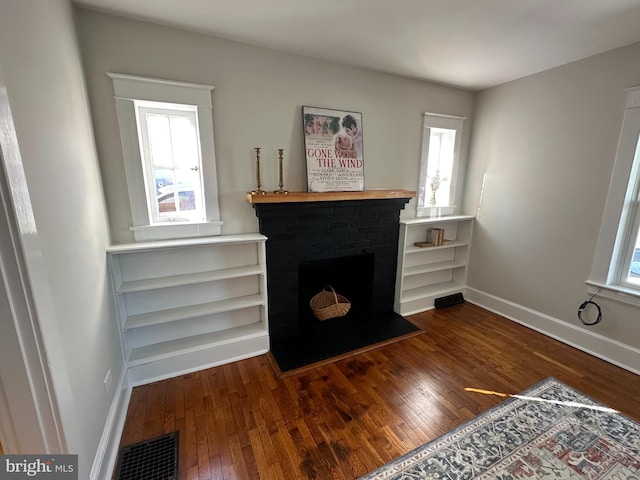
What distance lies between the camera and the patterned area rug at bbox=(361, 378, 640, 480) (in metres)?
1.45

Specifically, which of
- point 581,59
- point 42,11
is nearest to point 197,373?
point 42,11

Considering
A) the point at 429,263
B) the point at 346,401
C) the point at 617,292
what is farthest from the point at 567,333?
the point at 346,401

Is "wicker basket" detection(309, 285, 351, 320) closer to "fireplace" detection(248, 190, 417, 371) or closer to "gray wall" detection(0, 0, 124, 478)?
"fireplace" detection(248, 190, 417, 371)

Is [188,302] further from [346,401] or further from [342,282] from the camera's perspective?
[342,282]

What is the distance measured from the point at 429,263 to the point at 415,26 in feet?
8.19

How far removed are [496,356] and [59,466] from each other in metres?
2.91

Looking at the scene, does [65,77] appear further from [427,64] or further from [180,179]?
[427,64]

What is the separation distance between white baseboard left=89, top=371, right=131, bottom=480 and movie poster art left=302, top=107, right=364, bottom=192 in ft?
6.70

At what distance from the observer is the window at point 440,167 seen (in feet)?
10.3

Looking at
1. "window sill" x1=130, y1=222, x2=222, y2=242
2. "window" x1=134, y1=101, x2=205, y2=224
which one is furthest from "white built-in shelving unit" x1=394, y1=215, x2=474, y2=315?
"window" x1=134, y1=101, x2=205, y2=224

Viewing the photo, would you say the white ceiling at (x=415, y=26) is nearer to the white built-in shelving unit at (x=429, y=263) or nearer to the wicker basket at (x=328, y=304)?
the white built-in shelving unit at (x=429, y=263)

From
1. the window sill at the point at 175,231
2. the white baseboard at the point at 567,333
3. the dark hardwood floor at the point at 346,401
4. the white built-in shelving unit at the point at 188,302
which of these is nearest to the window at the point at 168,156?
the window sill at the point at 175,231

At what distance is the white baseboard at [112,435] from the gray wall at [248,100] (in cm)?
108

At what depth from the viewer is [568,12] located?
1.72m
